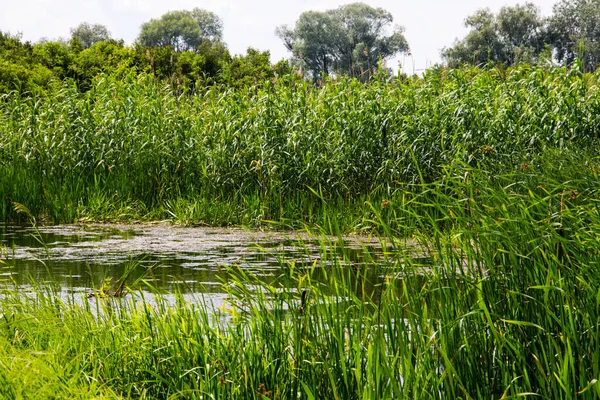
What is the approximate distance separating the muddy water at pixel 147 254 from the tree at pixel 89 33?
359 feet

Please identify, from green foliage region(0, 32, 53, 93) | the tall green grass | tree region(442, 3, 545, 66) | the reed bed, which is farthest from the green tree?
tree region(442, 3, 545, 66)

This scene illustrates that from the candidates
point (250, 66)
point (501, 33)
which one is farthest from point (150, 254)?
point (501, 33)

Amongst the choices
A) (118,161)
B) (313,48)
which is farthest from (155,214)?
(313,48)

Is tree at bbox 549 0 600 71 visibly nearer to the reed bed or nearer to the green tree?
the green tree

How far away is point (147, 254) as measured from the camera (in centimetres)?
743

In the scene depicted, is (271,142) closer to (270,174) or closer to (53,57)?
(270,174)

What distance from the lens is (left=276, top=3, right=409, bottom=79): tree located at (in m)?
91.2

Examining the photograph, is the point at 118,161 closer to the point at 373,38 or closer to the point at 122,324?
the point at 122,324

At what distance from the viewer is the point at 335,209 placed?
9.48m

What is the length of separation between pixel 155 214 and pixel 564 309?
8704mm

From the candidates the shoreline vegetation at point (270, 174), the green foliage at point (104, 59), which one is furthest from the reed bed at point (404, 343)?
the green foliage at point (104, 59)

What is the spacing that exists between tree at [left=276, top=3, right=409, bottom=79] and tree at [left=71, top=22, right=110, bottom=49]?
30094 mm

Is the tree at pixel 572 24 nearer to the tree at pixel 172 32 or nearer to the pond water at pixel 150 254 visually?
the tree at pixel 172 32

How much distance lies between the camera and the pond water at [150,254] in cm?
660
